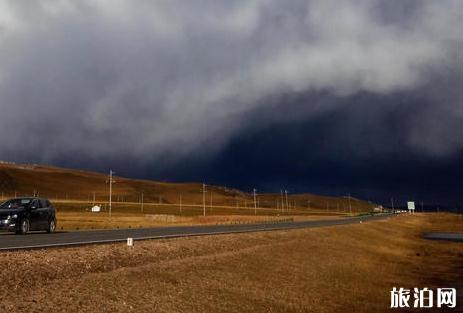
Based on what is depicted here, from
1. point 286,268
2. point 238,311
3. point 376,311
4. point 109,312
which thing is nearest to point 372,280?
point 286,268

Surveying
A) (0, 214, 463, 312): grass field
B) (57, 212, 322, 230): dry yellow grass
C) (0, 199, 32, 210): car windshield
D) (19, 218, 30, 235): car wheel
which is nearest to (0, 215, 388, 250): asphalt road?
(19, 218, 30, 235): car wheel

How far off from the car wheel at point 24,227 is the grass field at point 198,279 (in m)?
9.71

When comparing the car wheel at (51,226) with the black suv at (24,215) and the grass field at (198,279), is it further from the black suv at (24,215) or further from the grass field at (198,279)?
the grass field at (198,279)

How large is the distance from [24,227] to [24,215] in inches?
28.6

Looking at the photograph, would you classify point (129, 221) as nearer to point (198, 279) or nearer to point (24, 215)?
point (24, 215)

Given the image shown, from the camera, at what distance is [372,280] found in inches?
1168

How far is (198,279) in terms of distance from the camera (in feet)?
62.7

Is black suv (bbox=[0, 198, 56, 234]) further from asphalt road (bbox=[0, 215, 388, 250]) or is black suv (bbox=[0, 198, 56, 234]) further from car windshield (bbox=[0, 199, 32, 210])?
asphalt road (bbox=[0, 215, 388, 250])

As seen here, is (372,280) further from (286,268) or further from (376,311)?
(376,311)

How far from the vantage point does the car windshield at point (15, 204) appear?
3084cm

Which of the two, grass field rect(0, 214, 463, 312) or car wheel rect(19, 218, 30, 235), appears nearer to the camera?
grass field rect(0, 214, 463, 312)

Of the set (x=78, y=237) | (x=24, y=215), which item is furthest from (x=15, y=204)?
(x=78, y=237)

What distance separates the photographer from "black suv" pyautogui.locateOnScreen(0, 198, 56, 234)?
3022 cm

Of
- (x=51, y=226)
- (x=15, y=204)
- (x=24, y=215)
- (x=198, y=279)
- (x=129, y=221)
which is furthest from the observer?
(x=129, y=221)
